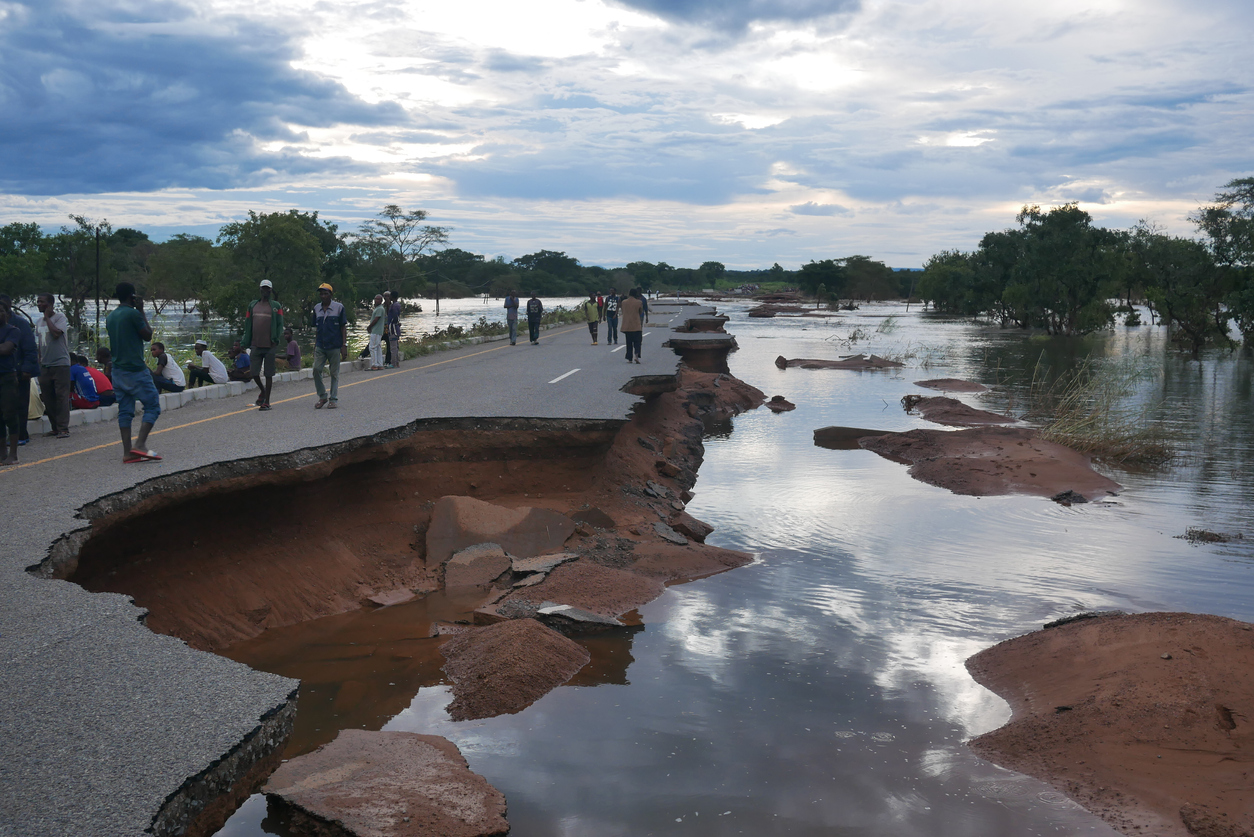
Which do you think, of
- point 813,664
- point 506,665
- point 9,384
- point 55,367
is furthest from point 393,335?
point 813,664

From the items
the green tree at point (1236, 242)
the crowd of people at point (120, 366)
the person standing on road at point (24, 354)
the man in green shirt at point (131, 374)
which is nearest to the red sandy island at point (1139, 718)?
the man in green shirt at point (131, 374)

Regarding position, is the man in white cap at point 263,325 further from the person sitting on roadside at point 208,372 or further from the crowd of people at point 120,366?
the person sitting on roadside at point 208,372

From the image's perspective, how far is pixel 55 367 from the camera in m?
11.5

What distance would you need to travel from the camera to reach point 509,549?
33.0ft

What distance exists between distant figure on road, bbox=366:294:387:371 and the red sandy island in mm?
16505

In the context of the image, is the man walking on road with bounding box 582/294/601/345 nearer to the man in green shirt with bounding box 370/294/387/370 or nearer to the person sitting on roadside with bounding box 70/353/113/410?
the man in green shirt with bounding box 370/294/387/370

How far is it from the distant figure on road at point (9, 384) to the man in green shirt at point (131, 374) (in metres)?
1.43

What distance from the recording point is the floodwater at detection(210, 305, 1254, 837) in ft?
17.6

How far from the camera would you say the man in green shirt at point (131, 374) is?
9.12 m

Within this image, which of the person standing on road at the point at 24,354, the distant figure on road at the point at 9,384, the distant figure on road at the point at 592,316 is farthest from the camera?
the distant figure on road at the point at 592,316

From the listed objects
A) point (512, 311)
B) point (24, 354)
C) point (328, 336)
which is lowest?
point (24, 354)

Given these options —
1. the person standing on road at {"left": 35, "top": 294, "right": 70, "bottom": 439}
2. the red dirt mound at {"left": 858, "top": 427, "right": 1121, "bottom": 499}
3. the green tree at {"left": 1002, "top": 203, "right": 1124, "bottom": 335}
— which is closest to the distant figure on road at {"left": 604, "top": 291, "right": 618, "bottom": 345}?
the red dirt mound at {"left": 858, "top": 427, "right": 1121, "bottom": 499}

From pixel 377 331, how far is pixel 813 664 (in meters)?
16.2

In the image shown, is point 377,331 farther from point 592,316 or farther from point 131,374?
point 592,316
